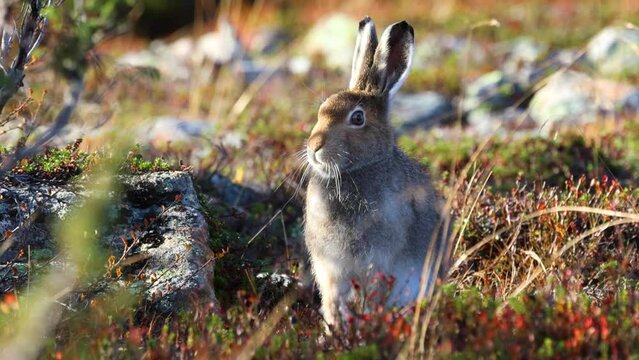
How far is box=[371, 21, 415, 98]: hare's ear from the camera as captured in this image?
614cm

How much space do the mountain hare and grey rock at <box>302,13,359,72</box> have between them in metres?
12.2

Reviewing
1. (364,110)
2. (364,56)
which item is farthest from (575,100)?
(364,110)

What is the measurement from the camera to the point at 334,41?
20.4m

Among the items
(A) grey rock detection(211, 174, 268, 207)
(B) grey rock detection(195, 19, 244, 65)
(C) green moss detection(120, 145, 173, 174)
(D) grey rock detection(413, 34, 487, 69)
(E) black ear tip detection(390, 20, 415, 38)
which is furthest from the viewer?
(D) grey rock detection(413, 34, 487, 69)

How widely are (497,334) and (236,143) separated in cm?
677

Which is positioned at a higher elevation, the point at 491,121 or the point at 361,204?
the point at 361,204

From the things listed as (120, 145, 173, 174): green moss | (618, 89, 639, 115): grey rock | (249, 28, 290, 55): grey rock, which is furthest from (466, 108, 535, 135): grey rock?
(249, 28, 290, 55): grey rock

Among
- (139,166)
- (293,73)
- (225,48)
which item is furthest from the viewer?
(293,73)

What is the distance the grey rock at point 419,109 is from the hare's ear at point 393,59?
6.36m

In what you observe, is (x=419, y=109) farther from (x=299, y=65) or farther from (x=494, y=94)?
(x=299, y=65)

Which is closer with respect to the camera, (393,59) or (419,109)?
(393,59)

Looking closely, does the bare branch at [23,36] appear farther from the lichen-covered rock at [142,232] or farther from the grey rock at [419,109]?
the grey rock at [419,109]

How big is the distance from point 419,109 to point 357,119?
27.6ft

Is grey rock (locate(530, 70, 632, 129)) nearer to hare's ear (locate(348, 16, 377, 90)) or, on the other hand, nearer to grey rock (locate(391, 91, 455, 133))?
grey rock (locate(391, 91, 455, 133))
